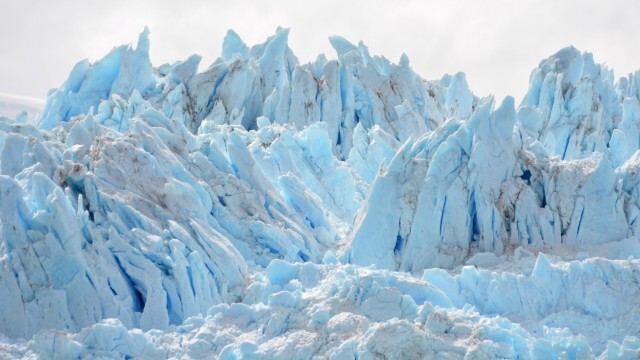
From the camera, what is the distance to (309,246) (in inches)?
676

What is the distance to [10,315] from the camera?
12766 mm

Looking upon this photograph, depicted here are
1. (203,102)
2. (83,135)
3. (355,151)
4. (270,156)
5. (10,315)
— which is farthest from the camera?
(203,102)

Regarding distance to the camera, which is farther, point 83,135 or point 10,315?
point 83,135

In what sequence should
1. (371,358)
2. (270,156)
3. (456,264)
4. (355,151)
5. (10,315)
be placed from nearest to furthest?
1. (371,358)
2. (10,315)
3. (456,264)
4. (270,156)
5. (355,151)

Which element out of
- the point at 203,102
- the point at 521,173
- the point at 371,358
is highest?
the point at 203,102

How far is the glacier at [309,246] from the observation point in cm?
1148

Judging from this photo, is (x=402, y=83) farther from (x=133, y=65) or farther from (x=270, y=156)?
(x=270, y=156)

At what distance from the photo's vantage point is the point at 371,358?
1062 cm

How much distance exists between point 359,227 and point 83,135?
196 inches

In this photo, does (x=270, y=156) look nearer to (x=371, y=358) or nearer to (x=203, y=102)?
(x=203, y=102)

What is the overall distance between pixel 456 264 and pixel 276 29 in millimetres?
16957

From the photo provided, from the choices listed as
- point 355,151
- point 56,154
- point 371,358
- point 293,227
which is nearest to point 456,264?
point 293,227

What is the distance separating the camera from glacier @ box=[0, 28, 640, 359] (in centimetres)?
1148

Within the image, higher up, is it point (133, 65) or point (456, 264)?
point (133, 65)
